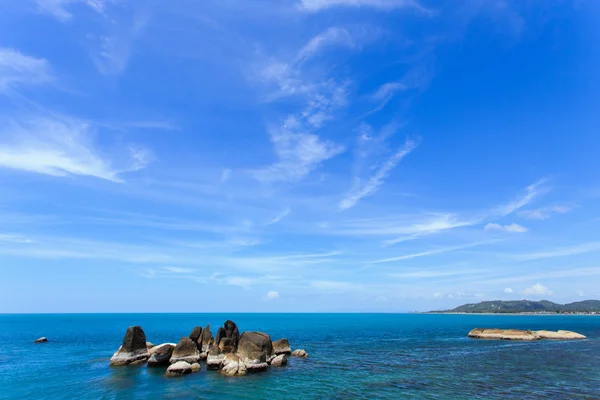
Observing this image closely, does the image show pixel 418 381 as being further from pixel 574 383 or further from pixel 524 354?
pixel 524 354

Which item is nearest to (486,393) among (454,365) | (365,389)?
(365,389)

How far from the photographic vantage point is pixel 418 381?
38438 millimetres

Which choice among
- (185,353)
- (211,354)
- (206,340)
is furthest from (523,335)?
(185,353)

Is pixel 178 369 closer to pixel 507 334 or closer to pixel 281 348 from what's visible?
pixel 281 348

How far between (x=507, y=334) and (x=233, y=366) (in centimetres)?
8283

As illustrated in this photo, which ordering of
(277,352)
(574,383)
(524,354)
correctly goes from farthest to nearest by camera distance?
(524,354), (277,352), (574,383)

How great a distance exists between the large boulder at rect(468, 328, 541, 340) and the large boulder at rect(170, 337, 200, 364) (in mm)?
80836

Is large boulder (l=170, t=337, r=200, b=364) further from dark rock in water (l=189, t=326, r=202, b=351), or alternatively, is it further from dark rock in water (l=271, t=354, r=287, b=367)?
dark rock in water (l=271, t=354, r=287, b=367)

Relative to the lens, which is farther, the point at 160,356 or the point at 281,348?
the point at 281,348

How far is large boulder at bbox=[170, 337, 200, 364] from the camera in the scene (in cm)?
4762

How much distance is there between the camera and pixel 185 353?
4809cm

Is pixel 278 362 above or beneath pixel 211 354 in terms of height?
beneath

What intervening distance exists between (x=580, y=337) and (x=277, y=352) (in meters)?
85.0

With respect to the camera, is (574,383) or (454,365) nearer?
(574,383)
